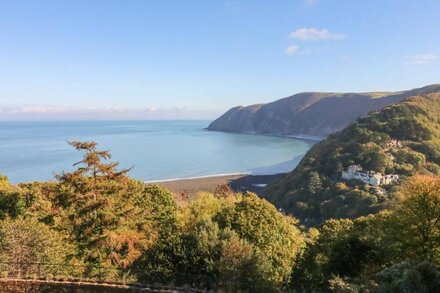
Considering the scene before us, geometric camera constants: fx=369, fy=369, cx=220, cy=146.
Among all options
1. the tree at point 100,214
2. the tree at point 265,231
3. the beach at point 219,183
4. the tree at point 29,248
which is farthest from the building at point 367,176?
the tree at point 29,248

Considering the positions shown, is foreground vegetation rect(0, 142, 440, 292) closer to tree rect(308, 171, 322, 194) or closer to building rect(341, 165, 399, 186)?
tree rect(308, 171, 322, 194)

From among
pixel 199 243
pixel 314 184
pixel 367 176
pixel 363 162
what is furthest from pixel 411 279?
pixel 363 162

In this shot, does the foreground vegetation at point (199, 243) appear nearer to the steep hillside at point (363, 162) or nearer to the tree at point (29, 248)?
the tree at point (29, 248)

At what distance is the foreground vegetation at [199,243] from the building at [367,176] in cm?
4892

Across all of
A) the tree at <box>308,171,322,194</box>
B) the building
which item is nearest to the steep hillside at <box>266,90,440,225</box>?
the tree at <box>308,171,322,194</box>

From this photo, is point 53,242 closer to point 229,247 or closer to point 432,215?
point 229,247

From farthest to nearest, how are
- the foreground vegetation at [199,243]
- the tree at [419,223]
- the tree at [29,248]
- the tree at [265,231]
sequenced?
the tree at [265,231] → the tree at [419,223] → the foreground vegetation at [199,243] → the tree at [29,248]

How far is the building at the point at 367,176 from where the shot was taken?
69.5 metres

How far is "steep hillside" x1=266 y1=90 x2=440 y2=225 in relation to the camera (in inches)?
2437

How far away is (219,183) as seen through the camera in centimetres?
8069

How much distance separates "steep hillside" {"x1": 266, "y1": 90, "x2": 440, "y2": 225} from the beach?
5.48 metres

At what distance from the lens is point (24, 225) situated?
1662 cm

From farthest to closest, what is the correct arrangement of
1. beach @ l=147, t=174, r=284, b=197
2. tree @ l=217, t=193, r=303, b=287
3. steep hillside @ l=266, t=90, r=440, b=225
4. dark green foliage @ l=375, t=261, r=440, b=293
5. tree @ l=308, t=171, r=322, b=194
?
beach @ l=147, t=174, r=284, b=197 → tree @ l=308, t=171, r=322, b=194 → steep hillside @ l=266, t=90, r=440, b=225 → tree @ l=217, t=193, r=303, b=287 → dark green foliage @ l=375, t=261, r=440, b=293

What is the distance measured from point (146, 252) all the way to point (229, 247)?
4.57 m
